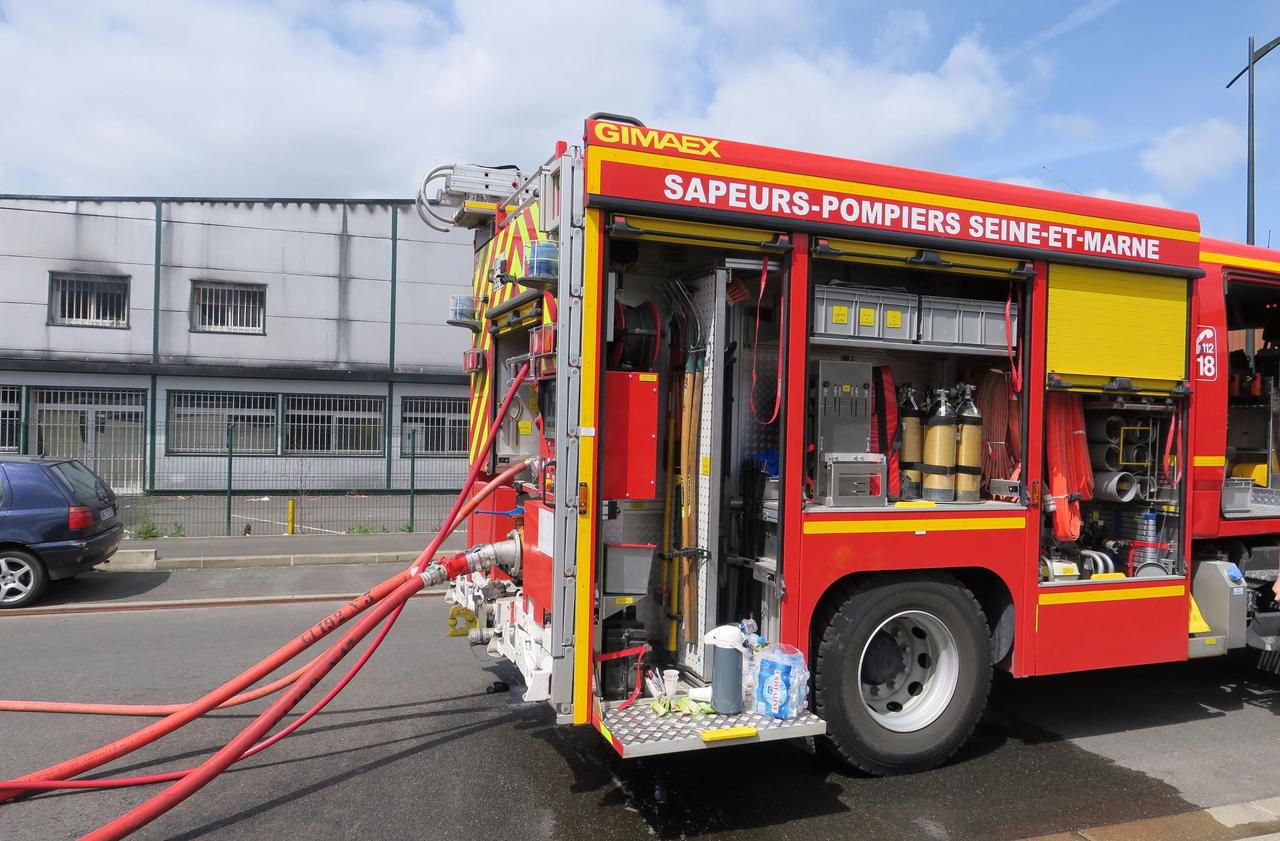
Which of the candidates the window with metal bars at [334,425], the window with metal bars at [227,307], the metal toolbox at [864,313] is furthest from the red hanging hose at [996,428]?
the window with metal bars at [227,307]

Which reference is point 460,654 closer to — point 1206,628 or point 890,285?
point 890,285

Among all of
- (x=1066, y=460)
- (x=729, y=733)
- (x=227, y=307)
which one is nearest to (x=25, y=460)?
(x=729, y=733)

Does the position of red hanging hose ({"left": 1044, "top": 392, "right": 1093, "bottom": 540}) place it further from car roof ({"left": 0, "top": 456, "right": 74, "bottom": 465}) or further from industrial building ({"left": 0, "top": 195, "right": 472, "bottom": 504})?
industrial building ({"left": 0, "top": 195, "right": 472, "bottom": 504})

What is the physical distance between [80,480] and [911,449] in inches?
363

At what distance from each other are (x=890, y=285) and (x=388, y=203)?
753 inches

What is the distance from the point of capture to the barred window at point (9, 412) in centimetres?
1861

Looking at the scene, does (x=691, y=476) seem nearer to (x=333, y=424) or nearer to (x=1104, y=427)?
(x=1104, y=427)

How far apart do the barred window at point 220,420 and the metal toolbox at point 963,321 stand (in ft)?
61.8

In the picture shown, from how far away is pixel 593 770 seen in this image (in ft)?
15.0

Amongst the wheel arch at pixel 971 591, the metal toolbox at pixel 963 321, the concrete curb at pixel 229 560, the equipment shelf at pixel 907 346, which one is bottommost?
the concrete curb at pixel 229 560

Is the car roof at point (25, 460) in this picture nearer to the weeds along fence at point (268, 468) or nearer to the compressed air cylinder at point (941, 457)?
the weeds along fence at point (268, 468)

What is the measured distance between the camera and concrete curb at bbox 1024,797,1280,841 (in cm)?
388

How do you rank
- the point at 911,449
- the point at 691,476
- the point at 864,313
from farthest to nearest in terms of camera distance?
the point at 911,449 < the point at 864,313 < the point at 691,476

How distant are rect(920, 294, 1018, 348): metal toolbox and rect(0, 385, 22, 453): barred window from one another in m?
20.6
